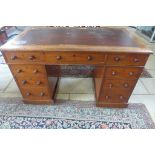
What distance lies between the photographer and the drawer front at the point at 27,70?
146 centimetres

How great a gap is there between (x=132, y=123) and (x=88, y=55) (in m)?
0.91

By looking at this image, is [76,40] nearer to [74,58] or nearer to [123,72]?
[74,58]

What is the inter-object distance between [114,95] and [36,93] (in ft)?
2.95

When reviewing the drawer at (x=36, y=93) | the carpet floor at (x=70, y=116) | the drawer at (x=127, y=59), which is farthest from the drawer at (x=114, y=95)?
the drawer at (x=36, y=93)

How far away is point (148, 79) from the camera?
2.31m

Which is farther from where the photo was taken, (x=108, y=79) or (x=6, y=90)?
(x=6, y=90)

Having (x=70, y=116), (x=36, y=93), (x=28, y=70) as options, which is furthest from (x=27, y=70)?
(x=70, y=116)

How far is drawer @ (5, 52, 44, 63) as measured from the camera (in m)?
1.36

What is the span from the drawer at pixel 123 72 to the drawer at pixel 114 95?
0.19 meters

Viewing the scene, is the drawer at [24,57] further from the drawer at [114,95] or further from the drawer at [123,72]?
the drawer at [114,95]

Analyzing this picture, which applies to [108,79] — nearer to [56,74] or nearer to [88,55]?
[88,55]

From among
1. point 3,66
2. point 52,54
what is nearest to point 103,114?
point 52,54

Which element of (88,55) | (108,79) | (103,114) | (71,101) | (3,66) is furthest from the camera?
(3,66)

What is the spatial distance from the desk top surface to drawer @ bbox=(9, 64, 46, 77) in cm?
21
